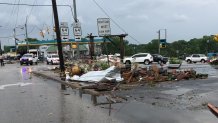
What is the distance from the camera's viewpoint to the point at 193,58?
66312 mm

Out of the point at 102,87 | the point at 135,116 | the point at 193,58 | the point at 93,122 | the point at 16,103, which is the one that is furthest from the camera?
the point at 193,58

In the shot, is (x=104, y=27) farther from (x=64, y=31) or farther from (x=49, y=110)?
(x=49, y=110)

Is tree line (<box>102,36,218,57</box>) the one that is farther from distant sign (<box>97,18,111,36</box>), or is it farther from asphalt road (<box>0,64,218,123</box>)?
asphalt road (<box>0,64,218,123</box>)

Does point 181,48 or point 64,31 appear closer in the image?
point 64,31

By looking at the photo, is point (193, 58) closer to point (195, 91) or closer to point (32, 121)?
point (195, 91)

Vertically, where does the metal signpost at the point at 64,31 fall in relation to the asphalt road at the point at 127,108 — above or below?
above

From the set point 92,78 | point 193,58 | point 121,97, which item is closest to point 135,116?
point 121,97

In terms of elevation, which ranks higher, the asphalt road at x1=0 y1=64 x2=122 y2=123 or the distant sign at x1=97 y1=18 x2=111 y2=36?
the distant sign at x1=97 y1=18 x2=111 y2=36

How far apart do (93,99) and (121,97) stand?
96cm

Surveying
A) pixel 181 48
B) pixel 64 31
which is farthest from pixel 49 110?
pixel 181 48

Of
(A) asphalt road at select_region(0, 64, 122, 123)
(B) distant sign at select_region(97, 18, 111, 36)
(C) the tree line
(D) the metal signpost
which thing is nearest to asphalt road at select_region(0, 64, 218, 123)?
(A) asphalt road at select_region(0, 64, 122, 123)

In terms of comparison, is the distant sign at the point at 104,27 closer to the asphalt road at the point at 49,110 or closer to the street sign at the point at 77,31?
the street sign at the point at 77,31

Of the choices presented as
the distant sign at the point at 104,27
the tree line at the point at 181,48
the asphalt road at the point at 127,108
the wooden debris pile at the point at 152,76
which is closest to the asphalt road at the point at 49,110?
the asphalt road at the point at 127,108

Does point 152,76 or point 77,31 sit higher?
point 77,31
